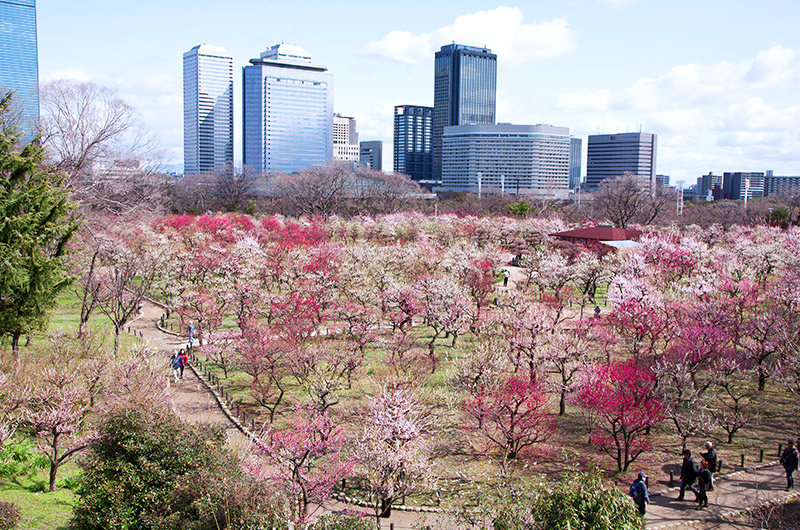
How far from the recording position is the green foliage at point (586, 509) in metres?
9.37

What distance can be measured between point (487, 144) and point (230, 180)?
363 feet

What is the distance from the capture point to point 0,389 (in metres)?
15.5

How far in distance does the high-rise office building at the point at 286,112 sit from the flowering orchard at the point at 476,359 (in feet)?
456

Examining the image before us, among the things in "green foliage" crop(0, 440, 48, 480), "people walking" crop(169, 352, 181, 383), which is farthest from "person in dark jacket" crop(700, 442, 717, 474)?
"people walking" crop(169, 352, 181, 383)

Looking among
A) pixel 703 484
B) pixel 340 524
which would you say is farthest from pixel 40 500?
→ pixel 703 484

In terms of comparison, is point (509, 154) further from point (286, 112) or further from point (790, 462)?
point (790, 462)

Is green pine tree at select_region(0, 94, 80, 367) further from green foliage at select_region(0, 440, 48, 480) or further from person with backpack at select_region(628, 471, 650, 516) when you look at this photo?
person with backpack at select_region(628, 471, 650, 516)

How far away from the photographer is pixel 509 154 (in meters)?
183

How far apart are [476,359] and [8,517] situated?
12.1 metres

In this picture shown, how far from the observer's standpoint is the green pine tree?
1956cm

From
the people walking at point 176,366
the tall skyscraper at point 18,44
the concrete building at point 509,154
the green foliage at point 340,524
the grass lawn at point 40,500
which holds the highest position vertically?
the tall skyscraper at point 18,44

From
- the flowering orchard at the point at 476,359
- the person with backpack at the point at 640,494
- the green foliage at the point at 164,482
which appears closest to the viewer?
the green foliage at the point at 164,482

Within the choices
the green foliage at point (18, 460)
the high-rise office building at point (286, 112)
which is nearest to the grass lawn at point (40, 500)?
the green foliage at point (18, 460)

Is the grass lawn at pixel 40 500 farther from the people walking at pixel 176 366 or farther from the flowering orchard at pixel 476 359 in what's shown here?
the people walking at pixel 176 366
